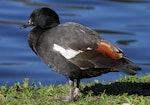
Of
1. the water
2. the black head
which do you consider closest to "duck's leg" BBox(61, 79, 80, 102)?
the black head

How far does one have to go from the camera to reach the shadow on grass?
9.73 meters

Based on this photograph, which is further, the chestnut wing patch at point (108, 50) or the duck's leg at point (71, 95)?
the duck's leg at point (71, 95)

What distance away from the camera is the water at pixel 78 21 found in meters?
14.3

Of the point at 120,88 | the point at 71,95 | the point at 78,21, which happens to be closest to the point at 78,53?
the point at 71,95

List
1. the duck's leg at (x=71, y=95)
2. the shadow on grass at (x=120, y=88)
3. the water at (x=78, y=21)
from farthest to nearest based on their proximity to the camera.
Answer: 1. the water at (x=78, y=21)
2. the shadow on grass at (x=120, y=88)
3. the duck's leg at (x=71, y=95)

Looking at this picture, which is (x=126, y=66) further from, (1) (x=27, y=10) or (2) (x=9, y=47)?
(1) (x=27, y=10)

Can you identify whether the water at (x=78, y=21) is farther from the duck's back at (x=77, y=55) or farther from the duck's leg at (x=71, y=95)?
the duck's back at (x=77, y=55)

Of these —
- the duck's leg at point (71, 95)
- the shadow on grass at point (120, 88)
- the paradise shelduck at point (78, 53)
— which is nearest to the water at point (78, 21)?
the shadow on grass at point (120, 88)

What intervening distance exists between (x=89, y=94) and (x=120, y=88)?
1.99 ft

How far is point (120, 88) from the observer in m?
9.95

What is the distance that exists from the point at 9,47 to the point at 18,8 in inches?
130

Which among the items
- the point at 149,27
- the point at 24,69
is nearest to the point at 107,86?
the point at 24,69

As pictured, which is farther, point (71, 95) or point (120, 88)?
point (120, 88)

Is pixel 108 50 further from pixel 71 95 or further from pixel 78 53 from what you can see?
pixel 71 95
